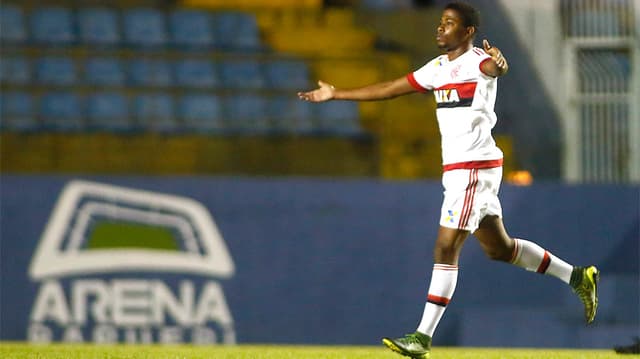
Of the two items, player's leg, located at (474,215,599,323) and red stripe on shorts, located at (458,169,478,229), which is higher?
red stripe on shorts, located at (458,169,478,229)

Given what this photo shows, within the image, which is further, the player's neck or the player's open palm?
the player's open palm

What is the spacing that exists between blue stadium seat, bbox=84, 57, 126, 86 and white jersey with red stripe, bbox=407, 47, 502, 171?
27.2 ft

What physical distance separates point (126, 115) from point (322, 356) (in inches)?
277

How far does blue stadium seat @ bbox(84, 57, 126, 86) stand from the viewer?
49.8 ft

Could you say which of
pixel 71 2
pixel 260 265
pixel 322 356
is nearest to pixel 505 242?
pixel 322 356

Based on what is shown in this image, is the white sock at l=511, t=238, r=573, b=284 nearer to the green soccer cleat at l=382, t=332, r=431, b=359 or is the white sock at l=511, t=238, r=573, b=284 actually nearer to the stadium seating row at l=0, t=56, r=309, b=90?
→ the green soccer cleat at l=382, t=332, r=431, b=359

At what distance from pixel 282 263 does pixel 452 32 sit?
6.09m

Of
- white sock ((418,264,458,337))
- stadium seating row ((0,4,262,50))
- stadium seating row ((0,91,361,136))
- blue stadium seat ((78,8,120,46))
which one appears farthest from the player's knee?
blue stadium seat ((78,8,120,46))

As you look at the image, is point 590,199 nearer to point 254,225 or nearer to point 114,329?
point 254,225

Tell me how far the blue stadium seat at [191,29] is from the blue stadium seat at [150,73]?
0.73m

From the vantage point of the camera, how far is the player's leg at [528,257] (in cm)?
752

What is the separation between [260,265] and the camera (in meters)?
13.0

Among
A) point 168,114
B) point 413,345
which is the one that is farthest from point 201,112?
point 413,345

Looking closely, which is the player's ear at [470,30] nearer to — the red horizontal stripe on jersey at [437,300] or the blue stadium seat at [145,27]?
the red horizontal stripe on jersey at [437,300]
